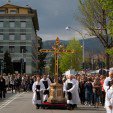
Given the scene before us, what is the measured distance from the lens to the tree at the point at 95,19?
41375mm

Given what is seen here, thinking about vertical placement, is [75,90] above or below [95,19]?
below

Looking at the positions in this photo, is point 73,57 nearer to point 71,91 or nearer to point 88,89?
point 88,89

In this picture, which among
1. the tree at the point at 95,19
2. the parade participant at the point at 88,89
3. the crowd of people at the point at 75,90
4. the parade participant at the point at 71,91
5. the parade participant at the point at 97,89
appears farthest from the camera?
the tree at the point at 95,19

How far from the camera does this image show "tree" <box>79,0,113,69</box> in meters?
41.4

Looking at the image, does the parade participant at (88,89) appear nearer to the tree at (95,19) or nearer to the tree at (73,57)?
the tree at (95,19)

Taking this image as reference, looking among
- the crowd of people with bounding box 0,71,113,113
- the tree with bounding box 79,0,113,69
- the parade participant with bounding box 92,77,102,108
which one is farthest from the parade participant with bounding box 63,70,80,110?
the tree with bounding box 79,0,113,69

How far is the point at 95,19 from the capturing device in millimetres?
42938

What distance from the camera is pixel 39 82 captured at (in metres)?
26.2

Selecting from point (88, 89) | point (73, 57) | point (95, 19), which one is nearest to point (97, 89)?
point (88, 89)

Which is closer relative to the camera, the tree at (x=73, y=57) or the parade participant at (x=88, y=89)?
the parade participant at (x=88, y=89)

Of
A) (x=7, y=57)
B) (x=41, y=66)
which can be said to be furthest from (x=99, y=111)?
(x=41, y=66)

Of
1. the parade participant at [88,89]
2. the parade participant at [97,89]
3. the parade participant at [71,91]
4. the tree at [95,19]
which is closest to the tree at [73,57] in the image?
the tree at [95,19]

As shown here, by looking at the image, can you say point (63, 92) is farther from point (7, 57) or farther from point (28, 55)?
point (28, 55)

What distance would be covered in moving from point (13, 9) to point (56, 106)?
3439 inches
